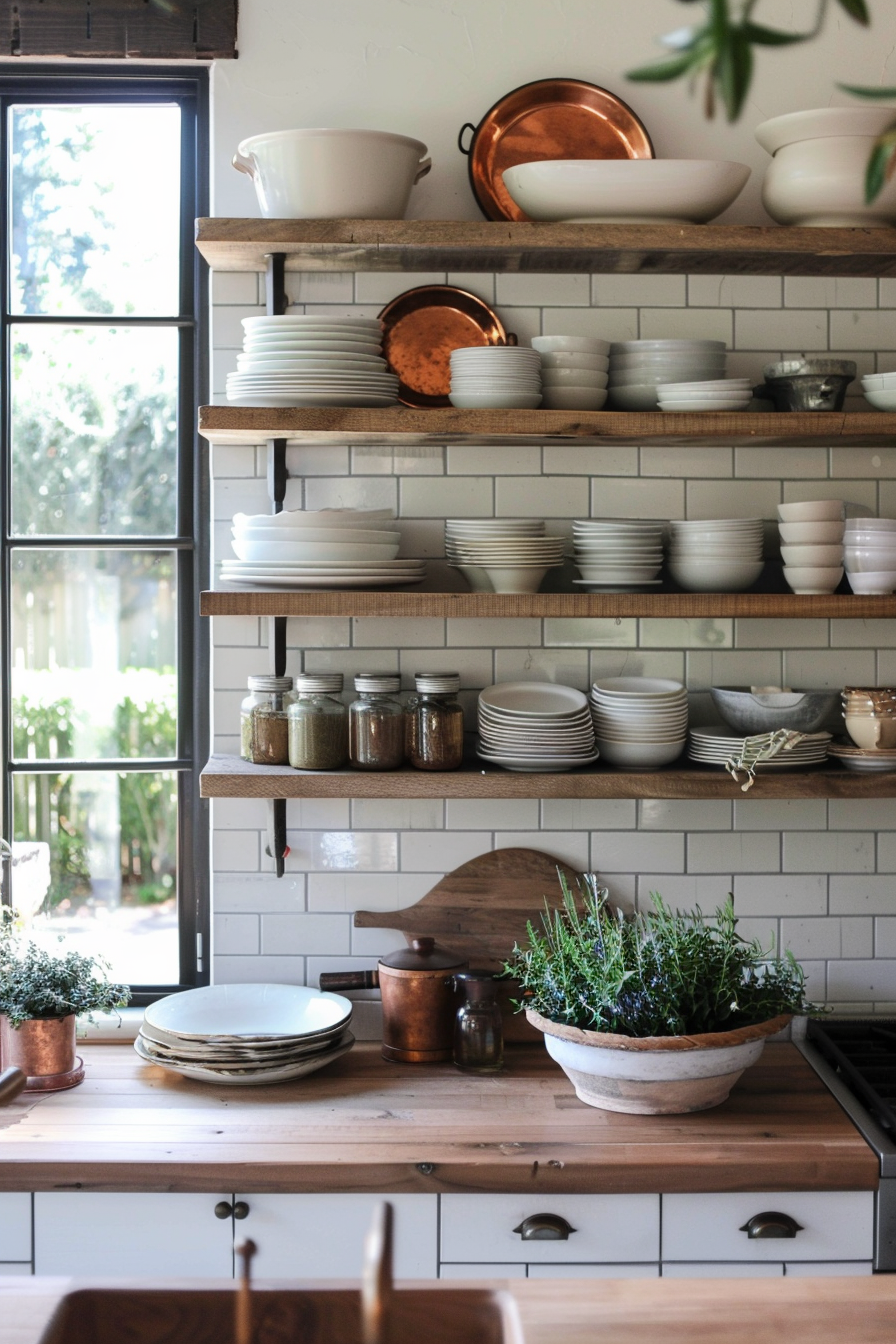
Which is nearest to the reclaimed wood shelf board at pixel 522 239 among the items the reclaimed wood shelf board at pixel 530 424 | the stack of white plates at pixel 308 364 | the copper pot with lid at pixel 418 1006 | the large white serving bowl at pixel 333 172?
the large white serving bowl at pixel 333 172

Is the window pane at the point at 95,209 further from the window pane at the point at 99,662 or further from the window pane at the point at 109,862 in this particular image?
the window pane at the point at 109,862

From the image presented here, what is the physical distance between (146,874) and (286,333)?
1255 mm

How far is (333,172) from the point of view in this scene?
2395mm

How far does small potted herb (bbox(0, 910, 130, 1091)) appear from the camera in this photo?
7.89 feet

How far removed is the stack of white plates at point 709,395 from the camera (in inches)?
97.0

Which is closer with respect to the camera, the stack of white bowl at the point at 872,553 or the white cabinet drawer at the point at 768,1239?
the white cabinet drawer at the point at 768,1239

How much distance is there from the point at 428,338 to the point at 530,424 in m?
0.41

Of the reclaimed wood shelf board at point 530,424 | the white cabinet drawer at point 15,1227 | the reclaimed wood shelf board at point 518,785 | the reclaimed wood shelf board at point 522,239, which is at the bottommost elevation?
the white cabinet drawer at point 15,1227

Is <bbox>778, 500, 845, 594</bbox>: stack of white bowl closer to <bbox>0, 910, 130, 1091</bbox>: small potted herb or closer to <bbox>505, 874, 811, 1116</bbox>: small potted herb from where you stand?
<bbox>505, 874, 811, 1116</bbox>: small potted herb

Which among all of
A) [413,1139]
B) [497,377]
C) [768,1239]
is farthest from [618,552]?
[768,1239]

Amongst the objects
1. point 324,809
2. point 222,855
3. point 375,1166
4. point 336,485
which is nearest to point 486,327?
point 336,485

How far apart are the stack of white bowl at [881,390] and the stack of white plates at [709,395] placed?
0.26 meters

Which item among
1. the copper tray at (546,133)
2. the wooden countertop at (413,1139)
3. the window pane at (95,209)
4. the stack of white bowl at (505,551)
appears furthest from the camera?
the window pane at (95,209)

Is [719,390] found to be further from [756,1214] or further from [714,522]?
[756,1214]
